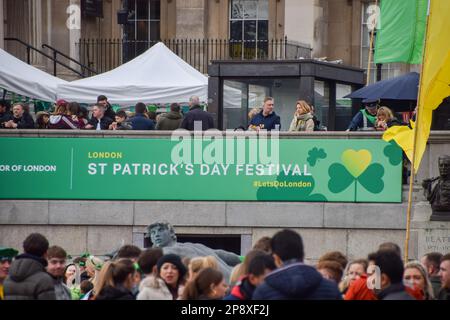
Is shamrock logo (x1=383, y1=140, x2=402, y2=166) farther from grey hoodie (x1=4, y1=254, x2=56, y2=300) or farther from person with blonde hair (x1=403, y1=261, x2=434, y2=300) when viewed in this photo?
grey hoodie (x1=4, y1=254, x2=56, y2=300)

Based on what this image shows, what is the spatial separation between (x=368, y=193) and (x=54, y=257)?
907cm

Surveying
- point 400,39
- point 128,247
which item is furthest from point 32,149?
point 128,247

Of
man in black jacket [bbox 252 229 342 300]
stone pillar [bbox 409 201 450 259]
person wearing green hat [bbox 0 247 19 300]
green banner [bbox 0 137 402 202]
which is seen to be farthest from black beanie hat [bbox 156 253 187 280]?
green banner [bbox 0 137 402 202]

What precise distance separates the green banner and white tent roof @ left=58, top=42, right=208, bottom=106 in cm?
488

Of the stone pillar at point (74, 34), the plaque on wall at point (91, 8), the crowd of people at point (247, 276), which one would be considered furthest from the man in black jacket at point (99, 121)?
the plaque on wall at point (91, 8)

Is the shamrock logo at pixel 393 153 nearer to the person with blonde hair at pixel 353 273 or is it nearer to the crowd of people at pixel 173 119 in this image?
the crowd of people at pixel 173 119

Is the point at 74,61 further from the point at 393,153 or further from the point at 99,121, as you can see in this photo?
the point at 393,153

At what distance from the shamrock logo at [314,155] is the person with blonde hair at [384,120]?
0.98 metres

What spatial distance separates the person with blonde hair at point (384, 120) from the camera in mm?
23578

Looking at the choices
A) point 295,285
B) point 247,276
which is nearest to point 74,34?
point 247,276

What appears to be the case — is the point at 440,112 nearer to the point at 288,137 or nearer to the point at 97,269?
the point at 288,137

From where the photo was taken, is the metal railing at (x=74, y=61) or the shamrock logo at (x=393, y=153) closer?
the shamrock logo at (x=393, y=153)

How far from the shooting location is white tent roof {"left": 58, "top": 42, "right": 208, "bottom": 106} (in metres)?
28.7

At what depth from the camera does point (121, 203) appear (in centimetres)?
2389
